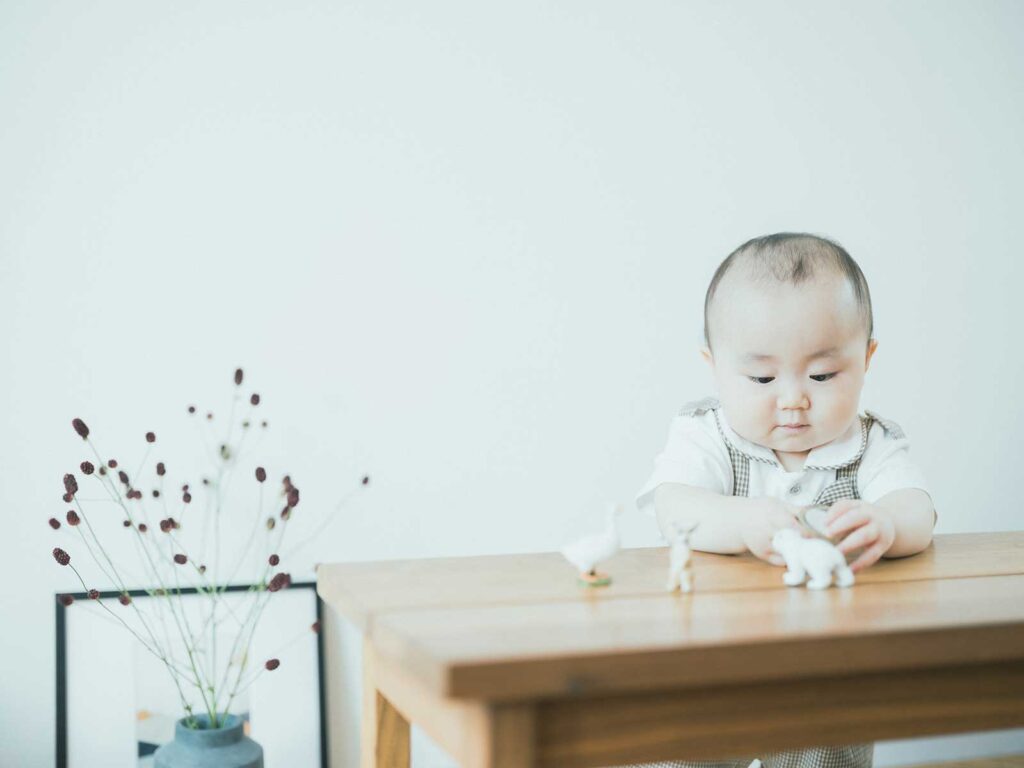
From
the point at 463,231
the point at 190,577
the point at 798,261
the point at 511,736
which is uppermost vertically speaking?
the point at 463,231

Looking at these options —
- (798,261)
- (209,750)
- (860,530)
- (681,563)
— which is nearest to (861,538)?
(860,530)

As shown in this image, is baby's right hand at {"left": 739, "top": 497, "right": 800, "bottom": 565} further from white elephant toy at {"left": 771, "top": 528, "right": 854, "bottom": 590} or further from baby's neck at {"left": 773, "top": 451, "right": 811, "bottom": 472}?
baby's neck at {"left": 773, "top": 451, "right": 811, "bottom": 472}

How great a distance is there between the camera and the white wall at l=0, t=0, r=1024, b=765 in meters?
1.70

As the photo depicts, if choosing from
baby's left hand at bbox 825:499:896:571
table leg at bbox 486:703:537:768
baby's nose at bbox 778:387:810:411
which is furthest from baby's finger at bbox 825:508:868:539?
table leg at bbox 486:703:537:768

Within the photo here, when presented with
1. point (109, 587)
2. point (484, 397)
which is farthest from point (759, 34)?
point (109, 587)

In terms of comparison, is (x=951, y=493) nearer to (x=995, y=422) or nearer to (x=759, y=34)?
(x=995, y=422)

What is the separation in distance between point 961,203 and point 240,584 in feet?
5.47

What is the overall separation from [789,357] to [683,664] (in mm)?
553

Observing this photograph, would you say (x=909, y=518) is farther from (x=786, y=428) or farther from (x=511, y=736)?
(x=511, y=736)

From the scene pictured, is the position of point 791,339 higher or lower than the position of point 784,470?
higher

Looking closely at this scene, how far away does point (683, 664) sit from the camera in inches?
27.1

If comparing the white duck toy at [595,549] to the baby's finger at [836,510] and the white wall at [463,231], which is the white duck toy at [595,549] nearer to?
the baby's finger at [836,510]

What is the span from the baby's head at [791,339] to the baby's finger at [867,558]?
0.20 m

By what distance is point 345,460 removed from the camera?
72.4 inches
